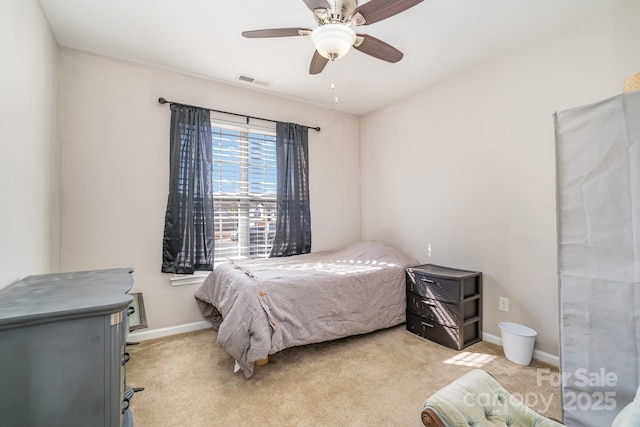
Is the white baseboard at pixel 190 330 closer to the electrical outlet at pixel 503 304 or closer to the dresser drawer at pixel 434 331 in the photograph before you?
the electrical outlet at pixel 503 304

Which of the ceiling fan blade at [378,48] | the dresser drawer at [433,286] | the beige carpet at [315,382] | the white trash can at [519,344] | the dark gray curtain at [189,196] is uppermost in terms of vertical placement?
the ceiling fan blade at [378,48]

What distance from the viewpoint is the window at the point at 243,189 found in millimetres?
3178

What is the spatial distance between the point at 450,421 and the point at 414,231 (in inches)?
101

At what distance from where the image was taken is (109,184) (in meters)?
2.62

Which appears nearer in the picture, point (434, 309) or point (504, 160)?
point (504, 160)

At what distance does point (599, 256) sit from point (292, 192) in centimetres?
279

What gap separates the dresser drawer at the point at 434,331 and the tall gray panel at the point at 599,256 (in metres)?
1.20

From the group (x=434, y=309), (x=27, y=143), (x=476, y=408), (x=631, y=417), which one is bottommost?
(x=434, y=309)

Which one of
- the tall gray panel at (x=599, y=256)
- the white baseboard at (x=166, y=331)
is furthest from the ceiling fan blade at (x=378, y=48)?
the white baseboard at (x=166, y=331)

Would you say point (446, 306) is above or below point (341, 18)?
below

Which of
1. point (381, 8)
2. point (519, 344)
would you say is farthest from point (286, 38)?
point (519, 344)

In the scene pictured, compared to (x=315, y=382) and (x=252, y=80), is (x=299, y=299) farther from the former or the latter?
(x=252, y=80)

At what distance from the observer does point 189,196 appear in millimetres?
2881

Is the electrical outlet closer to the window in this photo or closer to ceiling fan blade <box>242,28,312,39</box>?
the window
